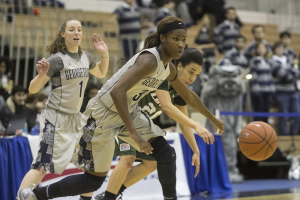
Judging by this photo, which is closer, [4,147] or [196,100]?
[196,100]

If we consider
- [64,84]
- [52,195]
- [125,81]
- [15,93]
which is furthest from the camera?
[15,93]

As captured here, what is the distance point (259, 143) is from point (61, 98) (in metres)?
1.87

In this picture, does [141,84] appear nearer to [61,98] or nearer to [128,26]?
[61,98]

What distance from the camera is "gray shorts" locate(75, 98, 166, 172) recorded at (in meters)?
2.90

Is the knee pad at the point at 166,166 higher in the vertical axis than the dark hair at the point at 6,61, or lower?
lower

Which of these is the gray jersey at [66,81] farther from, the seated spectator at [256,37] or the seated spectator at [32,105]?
the seated spectator at [256,37]

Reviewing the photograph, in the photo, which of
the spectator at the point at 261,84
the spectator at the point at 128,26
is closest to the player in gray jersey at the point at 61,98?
the spectator at the point at 128,26

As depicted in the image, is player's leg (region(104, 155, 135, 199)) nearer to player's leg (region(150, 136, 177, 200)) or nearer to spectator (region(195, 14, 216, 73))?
player's leg (region(150, 136, 177, 200))

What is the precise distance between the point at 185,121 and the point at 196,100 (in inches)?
10.8

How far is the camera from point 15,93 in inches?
225

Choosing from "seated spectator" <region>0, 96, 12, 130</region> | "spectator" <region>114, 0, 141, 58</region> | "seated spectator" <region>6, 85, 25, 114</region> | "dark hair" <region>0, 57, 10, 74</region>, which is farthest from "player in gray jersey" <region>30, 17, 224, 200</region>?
"spectator" <region>114, 0, 141, 58</region>

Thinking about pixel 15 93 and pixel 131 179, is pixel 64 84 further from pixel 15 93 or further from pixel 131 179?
pixel 15 93

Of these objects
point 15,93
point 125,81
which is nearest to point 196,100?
point 125,81

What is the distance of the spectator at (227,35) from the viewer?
9.09m
